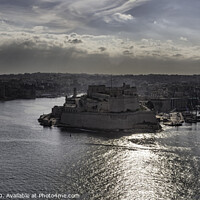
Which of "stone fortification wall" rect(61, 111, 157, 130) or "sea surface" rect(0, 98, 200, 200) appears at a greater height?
"stone fortification wall" rect(61, 111, 157, 130)

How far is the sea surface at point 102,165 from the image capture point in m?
15.0

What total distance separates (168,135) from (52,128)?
1134 cm

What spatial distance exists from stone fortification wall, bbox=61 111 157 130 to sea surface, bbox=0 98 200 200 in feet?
7.76

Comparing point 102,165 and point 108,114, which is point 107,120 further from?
point 102,165

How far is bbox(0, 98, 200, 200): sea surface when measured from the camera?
14984 mm

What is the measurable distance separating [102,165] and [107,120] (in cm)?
1196

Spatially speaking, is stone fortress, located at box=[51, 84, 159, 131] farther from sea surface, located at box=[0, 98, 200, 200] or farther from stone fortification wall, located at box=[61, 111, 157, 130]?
sea surface, located at box=[0, 98, 200, 200]

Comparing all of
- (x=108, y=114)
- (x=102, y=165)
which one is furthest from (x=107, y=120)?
(x=102, y=165)

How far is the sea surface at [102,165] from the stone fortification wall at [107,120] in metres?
2.36

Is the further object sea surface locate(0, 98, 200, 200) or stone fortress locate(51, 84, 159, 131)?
stone fortress locate(51, 84, 159, 131)

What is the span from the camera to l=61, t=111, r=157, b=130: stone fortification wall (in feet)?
98.8

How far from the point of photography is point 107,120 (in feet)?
99.5

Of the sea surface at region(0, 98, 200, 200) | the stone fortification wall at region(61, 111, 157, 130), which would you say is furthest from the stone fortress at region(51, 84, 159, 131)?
the sea surface at region(0, 98, 200, 200)

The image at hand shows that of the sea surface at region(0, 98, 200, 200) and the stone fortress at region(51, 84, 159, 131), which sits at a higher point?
the stone fortress at region(51, 84, 159, 131)
